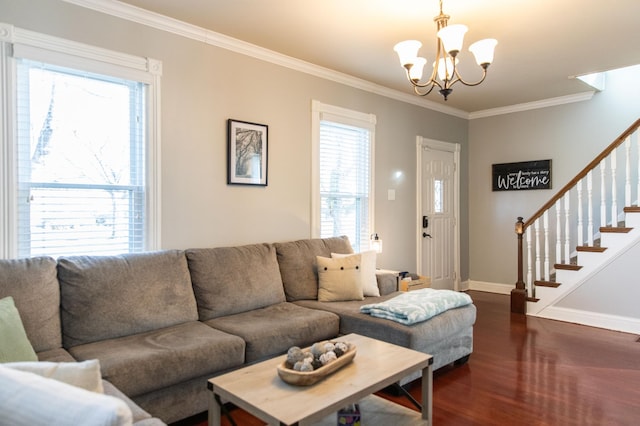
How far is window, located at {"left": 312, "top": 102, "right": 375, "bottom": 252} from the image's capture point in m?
4.10

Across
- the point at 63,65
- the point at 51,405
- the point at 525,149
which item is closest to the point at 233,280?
the point at 63,65

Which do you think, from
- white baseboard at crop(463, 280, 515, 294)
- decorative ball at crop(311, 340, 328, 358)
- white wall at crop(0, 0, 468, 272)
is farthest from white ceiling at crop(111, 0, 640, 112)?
white baseboard at crop(463, 280, 515, 294)

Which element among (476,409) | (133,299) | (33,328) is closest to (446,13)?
(476,409)

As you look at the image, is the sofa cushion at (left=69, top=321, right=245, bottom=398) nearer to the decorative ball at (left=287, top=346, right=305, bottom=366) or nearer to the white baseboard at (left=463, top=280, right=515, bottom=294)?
the decorative ball at (left=287, top=346, right=305, bottom=366)

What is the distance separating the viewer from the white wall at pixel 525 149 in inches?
193

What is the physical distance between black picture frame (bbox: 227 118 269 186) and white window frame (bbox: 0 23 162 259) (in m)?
0.60

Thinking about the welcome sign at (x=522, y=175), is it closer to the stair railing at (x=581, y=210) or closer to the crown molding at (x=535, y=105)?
the stair railing at (x=581, y=210)

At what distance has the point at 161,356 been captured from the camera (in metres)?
2.09

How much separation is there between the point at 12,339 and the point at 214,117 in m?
2.06

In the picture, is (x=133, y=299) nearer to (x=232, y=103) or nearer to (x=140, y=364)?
(x=140, y=364)

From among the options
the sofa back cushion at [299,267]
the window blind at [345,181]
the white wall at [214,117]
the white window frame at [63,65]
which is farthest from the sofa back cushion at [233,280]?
the window blind at [345,181]

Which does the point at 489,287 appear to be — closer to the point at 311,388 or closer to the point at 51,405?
the point at 311,388

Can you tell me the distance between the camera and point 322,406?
1.58 metres

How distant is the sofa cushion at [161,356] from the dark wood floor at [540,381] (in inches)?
16.1
